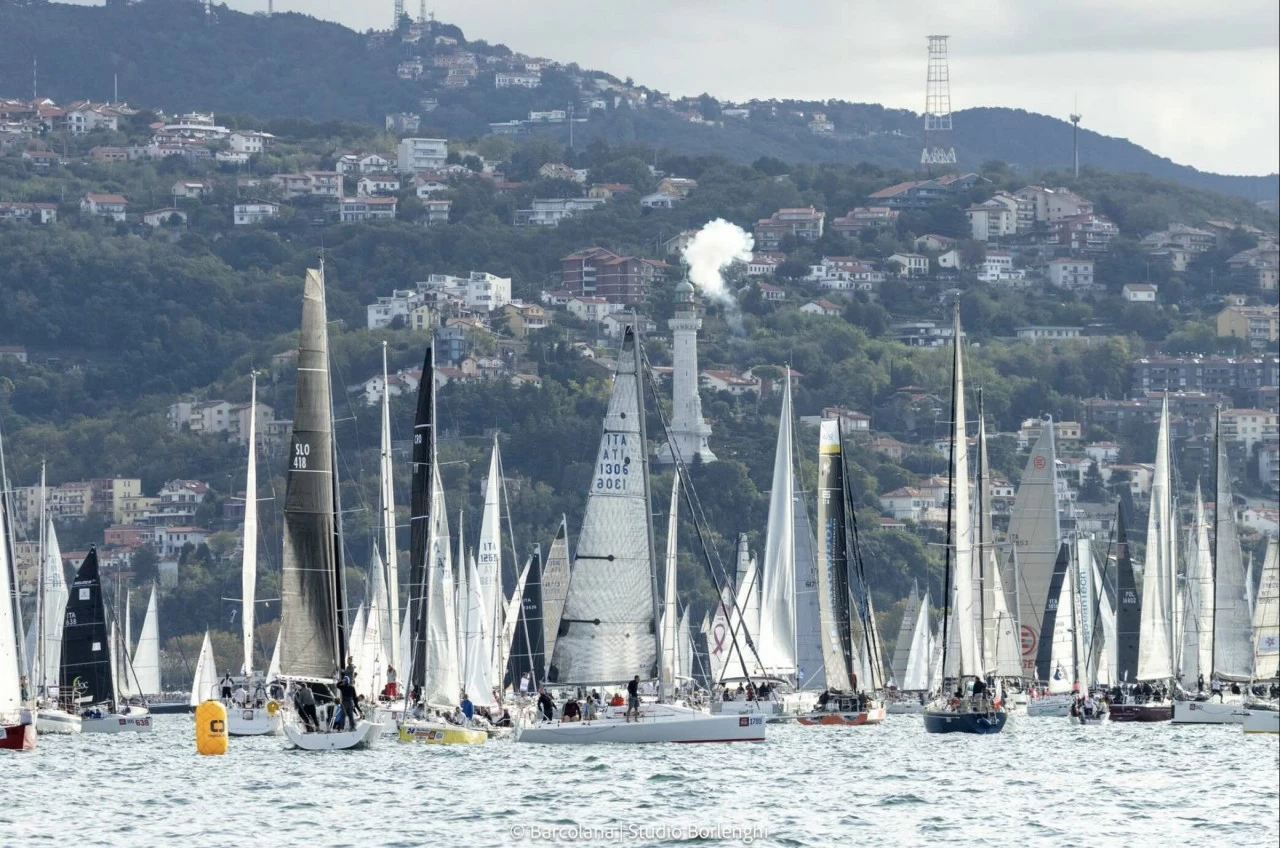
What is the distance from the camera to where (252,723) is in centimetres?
3897

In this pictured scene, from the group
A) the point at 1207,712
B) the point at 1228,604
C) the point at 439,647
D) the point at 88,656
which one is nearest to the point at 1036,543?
the point at 1207,712

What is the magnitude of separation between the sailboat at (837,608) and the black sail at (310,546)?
12.3m

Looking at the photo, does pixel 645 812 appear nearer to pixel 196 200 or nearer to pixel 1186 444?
pixel 1186 444

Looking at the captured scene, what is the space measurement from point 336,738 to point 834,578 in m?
12.4

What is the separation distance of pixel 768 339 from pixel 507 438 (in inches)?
1377

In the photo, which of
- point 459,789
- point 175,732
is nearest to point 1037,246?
point 175,732

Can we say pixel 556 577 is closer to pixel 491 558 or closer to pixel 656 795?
pixel 491 558

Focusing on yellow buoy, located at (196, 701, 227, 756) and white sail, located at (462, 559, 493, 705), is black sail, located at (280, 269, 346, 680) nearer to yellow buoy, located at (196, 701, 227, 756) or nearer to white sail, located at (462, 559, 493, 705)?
yellow buoy, located at (196, 701, 227, 756)

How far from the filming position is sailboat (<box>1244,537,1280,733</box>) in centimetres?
3806

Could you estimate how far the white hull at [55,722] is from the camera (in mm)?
42031

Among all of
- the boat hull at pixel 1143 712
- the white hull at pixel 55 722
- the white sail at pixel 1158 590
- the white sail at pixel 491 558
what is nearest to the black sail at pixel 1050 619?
the white sail at pixel 1158 590

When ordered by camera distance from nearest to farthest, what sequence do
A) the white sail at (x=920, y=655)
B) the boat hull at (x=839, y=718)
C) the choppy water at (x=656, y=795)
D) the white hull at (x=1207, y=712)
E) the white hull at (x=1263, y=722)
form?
the choppy water at (x=656, y=795) < the white hull at (x=1263, y=722) < the white hull at (x=1207, y=712) < the boat hull at (x=839, y=718) < the white sail at (x=920, y=655)

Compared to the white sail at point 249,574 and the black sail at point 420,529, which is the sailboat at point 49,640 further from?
the black sail at point 420,529

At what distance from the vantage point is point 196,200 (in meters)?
186
